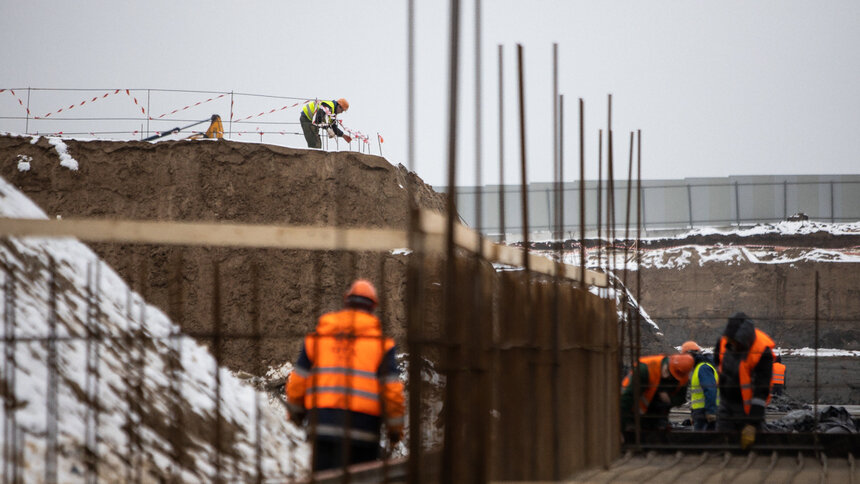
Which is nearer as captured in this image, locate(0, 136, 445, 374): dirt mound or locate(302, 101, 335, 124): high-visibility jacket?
locate(0, 136, 445, 374): dirt mound

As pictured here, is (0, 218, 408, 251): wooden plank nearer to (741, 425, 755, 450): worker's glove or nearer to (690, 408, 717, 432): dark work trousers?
(741, 425, 755, 450): worker's glove

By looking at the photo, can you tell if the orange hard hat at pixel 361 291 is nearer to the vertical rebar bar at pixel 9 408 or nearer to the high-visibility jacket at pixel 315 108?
the vertical rebar bar at pixel 9 408

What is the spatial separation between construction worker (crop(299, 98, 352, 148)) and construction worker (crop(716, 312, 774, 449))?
1236 centimetres

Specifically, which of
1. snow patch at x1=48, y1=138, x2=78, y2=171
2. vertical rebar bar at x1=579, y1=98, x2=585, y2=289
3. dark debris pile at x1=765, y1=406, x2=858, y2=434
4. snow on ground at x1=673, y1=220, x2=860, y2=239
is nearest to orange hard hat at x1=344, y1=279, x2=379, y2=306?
A: vertical rebar bar at x1=579, y1=98, x2=585, y2=289

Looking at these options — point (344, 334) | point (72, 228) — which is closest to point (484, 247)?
point (344, 334)

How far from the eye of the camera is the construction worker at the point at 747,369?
8.41 m

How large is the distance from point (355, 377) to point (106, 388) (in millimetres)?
1568

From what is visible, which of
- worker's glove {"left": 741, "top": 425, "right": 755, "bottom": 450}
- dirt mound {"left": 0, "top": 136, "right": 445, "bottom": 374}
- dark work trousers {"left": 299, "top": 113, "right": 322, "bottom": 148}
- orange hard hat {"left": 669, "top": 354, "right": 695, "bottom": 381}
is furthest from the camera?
dark work trousers {"left": 299, "top": 113, "right": 322, "bottom": 148}

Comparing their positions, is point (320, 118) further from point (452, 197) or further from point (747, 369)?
point (452, 197)

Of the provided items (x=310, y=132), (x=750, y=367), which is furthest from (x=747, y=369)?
(x=310, y=132)

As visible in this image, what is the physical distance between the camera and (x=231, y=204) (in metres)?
19.7

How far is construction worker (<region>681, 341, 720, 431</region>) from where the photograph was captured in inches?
393

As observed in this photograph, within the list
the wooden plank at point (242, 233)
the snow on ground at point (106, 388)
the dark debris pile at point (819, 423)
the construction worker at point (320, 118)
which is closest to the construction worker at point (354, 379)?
the snow on ground at point (106, 388)

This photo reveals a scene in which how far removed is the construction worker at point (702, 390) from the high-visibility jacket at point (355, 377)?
575 cm
